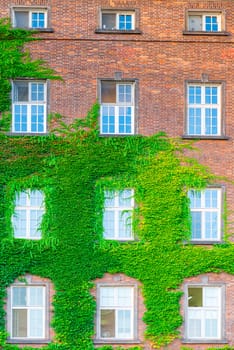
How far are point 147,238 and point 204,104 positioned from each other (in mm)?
4939

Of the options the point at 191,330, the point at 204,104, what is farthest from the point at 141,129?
the point at 191,330

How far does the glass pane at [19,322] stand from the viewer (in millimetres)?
29469

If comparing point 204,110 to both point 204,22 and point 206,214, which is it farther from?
point 206,214

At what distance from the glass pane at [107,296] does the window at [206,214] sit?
325cm

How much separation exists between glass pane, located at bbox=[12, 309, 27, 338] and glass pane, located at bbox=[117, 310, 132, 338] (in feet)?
9.98

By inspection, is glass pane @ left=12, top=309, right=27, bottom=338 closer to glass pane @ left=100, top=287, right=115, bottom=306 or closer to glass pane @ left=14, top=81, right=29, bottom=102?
glass pane @ left=100, top=287, right=115, bottom=306

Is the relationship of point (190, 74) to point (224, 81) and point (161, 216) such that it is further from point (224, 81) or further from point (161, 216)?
point (161, 216)

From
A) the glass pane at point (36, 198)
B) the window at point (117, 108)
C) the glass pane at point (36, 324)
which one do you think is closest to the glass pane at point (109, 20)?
the window at point (117, 108)

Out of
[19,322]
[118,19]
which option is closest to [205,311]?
→ [19,322]

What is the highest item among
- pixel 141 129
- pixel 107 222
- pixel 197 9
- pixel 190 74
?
pixel 197 9

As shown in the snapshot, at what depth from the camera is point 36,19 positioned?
101 feet

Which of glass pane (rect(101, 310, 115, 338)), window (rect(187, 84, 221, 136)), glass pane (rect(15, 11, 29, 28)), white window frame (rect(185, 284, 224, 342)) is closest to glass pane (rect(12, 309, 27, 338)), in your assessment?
glass pane (rect(101, 310, 115, 338))

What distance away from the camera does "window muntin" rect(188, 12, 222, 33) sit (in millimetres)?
31062

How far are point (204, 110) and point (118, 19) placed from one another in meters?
4.23
